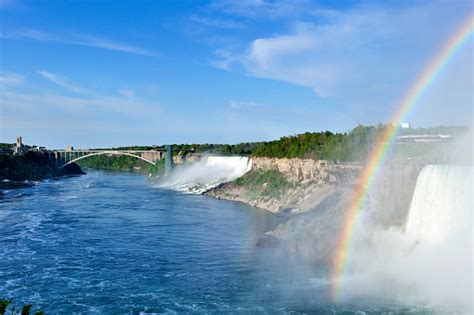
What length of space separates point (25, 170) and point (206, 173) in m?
23.1

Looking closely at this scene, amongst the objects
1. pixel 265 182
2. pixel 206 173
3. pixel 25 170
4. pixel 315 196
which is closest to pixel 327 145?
pixel 265 182

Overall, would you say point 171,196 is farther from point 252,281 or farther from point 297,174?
point 252,281

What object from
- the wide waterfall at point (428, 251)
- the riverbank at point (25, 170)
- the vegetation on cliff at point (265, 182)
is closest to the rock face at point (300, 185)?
the vegetation on cliff at point (265, 182)

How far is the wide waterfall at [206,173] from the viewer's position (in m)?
44.3

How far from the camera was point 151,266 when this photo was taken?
53.3 feet

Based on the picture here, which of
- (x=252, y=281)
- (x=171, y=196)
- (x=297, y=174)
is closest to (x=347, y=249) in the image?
(x=252, y=281)

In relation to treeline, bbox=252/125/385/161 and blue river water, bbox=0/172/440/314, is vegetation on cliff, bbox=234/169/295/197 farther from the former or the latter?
blue river water, bbox=0/172/440/314

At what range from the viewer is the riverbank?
49900mm

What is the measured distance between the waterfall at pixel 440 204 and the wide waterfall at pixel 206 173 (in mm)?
25453

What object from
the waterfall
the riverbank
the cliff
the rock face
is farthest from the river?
the riverbank

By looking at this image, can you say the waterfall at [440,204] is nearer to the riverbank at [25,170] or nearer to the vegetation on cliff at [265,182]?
the vegetation on cliff at [265,182]

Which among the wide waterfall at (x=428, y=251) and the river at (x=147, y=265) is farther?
the wide waterfall at (x=428, y=251)

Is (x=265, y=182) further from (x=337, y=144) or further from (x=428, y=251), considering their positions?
(x=428, y=251)

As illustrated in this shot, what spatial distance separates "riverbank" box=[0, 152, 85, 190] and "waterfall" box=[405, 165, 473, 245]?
39679 mm
